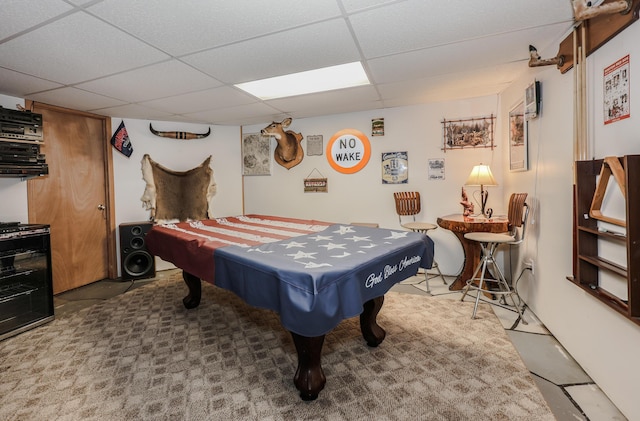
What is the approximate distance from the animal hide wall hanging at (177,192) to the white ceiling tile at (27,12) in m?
2.69

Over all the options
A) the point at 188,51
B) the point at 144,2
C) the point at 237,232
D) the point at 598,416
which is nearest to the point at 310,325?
the point at 237,232

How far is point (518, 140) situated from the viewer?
3111mm

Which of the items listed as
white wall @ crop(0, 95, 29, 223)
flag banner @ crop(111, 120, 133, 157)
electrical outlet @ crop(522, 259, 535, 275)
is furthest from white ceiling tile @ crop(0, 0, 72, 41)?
electrical outlet @ crop(522, 259, 535, 275)

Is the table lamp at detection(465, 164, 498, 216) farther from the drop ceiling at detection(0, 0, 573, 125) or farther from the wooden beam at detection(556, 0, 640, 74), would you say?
the wooden beam at detection(556, 0, 640, 74)

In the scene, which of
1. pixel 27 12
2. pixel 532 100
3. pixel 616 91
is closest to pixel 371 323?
pixel 616 91

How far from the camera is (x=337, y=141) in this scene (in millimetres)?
4504

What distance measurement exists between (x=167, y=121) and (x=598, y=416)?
551 cm

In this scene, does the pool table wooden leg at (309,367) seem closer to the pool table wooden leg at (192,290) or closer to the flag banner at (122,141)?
the pool table wooden leg at (192,290)

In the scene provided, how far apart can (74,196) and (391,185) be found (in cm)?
425

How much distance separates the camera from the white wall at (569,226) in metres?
1.54

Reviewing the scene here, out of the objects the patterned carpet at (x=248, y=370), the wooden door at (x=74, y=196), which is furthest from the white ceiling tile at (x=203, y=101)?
the patterned carpet at (x=248, y=370)

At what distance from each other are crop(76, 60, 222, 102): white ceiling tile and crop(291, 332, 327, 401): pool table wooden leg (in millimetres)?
2412

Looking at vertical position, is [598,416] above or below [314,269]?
below

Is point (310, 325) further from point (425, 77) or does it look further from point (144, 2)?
point (425, 77)
